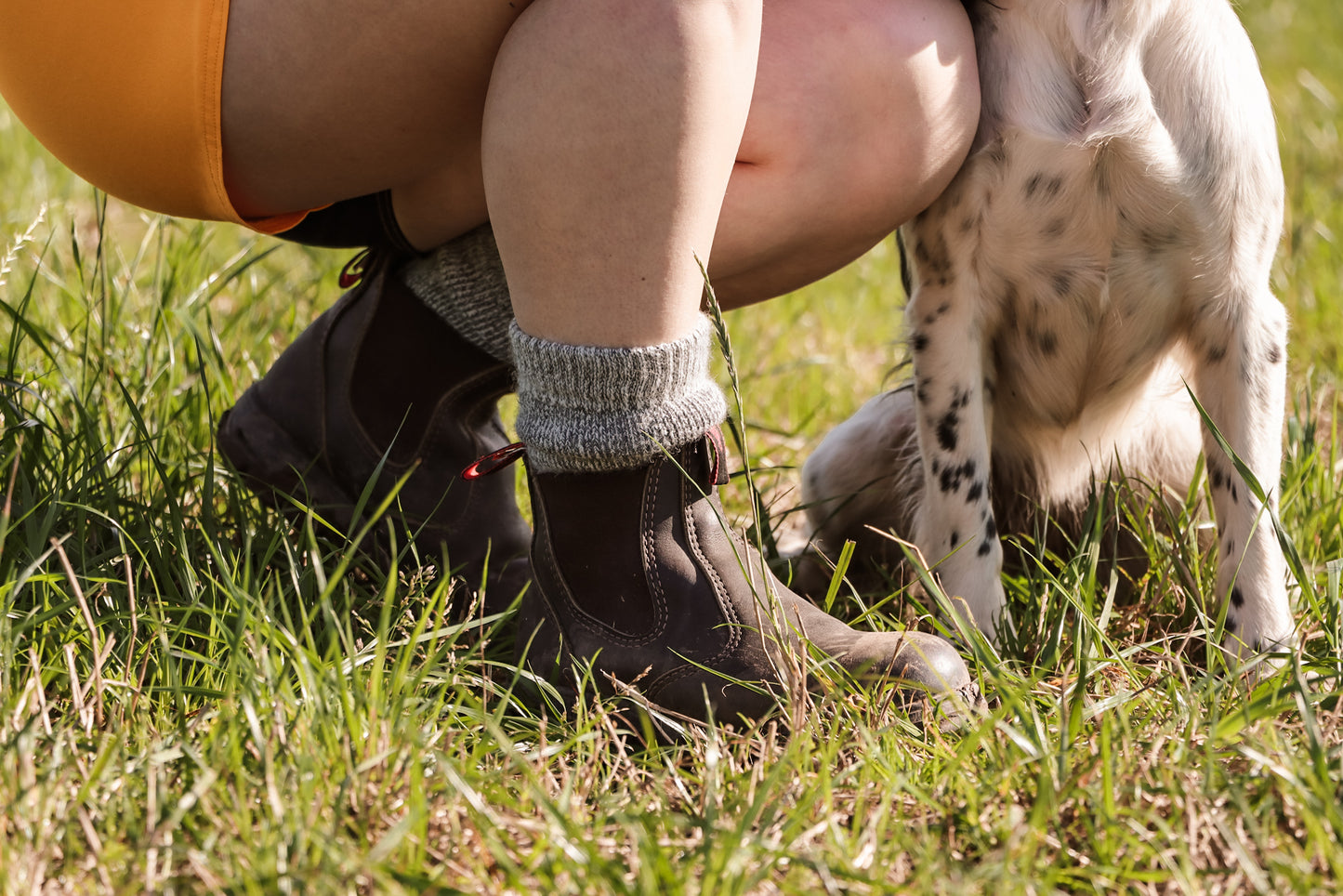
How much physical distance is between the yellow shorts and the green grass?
1.54ft

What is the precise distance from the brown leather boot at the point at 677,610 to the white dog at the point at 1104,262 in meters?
0.34

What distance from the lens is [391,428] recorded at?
2193mm

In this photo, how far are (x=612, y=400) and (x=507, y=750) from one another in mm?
474

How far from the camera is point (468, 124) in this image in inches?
72.4

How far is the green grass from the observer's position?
4.20ft

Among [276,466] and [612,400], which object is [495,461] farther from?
[276,466]

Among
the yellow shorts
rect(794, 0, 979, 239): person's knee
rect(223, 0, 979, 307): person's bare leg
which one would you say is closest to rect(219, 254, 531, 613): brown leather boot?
rect(223, 0, 979, 307): person's bare leg

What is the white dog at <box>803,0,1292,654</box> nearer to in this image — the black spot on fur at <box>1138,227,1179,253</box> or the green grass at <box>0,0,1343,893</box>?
the black spot on fur at <box>1138,227,1179,253</box>

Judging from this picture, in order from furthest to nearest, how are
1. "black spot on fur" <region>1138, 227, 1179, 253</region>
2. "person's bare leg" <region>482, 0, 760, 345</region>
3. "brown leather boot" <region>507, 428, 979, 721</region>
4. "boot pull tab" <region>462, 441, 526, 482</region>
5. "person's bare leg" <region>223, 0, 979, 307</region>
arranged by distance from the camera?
"black spot on fur" <region>1138, 227, 1179, 253</region> → "boot pull tab" <region>462, 441, 526, 482</region> → "brown leather boot" <region>507, 428, 979, 721</region> → "person's bare leg" <region>223, 0, 979, 307</region> → "person's bare leg" <region>482, 0, 760, 345</region>

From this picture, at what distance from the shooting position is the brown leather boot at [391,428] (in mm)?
2141

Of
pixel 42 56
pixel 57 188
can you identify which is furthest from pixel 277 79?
pixel 57 188

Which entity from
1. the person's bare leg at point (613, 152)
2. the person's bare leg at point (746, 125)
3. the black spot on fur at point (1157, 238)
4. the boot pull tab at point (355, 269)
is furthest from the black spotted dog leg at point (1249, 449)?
the boot pull tab at point (355, 269)

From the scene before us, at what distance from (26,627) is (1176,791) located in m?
1.45

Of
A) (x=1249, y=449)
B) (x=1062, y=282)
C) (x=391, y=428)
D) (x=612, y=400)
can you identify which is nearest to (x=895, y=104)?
(x=1062, y=282)
